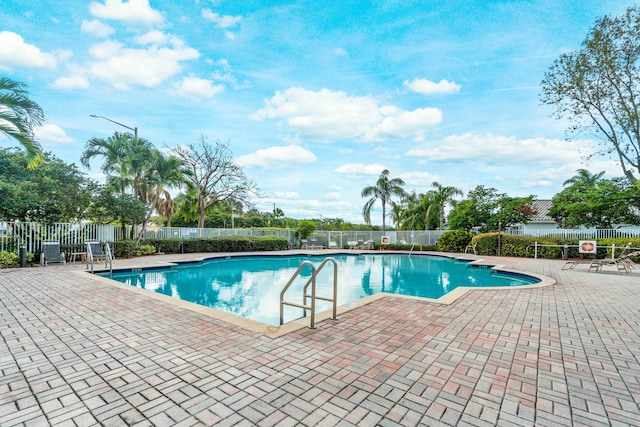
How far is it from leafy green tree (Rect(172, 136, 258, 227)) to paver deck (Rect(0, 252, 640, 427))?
651 inches

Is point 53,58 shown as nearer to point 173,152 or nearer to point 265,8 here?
point 265,8

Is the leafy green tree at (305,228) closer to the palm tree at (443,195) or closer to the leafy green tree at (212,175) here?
the leafy green tree at (212,175)

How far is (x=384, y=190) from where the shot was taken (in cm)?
2516

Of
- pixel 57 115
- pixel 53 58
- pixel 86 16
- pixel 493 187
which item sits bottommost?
pixel 493 187

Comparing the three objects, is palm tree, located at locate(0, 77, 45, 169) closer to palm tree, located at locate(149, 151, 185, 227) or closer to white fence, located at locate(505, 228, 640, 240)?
palm tree, located at locate(149, 151, 185, 227)

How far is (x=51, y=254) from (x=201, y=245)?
23.4 ft

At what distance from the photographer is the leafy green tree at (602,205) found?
1514 centimetres

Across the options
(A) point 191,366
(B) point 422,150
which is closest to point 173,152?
(B) point 422,150

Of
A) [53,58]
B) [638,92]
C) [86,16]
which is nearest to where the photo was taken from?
[86,16]

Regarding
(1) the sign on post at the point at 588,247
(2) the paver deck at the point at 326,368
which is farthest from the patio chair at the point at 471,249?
(2) the paver deck at the point at 326,368

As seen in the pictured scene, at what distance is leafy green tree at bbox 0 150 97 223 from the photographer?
9.74m

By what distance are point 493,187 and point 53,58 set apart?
2071 cm

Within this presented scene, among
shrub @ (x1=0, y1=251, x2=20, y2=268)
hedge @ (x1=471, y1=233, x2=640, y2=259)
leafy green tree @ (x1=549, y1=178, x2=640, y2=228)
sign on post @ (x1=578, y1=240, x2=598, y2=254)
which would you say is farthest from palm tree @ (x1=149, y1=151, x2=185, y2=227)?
leafy green tree @ (x1=549, y1=178, x2=640, y2=228)

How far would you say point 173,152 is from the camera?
64.6 ft
